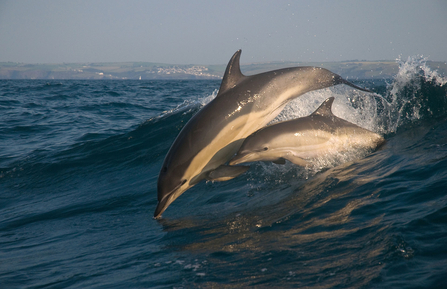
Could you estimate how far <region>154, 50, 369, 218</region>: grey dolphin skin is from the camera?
4727mm

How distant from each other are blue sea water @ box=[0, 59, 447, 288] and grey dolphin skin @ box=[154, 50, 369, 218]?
1.73 feet

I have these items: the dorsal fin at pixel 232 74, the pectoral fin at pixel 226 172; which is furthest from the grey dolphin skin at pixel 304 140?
the dorsal fin at pixel 232 74

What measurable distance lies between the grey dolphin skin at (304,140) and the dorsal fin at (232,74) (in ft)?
2.55

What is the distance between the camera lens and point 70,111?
1703cm

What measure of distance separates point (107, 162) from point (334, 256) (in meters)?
7.13

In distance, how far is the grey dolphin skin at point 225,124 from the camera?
4727mm

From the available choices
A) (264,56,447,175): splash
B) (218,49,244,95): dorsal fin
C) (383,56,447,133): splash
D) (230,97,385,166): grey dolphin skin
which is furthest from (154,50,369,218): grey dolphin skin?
(383,56,447,133): splash

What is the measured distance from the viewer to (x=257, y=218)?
4.13m

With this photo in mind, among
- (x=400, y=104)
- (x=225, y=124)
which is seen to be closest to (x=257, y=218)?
(x=225, y=124)

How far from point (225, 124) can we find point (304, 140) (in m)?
1.33

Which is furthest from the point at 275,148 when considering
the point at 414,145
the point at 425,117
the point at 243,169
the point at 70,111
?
the point at 70,111

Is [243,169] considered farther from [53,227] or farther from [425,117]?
[425,117]

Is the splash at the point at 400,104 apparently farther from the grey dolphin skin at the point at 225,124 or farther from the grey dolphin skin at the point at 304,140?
the grey dolphin skin at the point at 225,124

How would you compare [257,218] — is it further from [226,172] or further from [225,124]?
[225,124]
